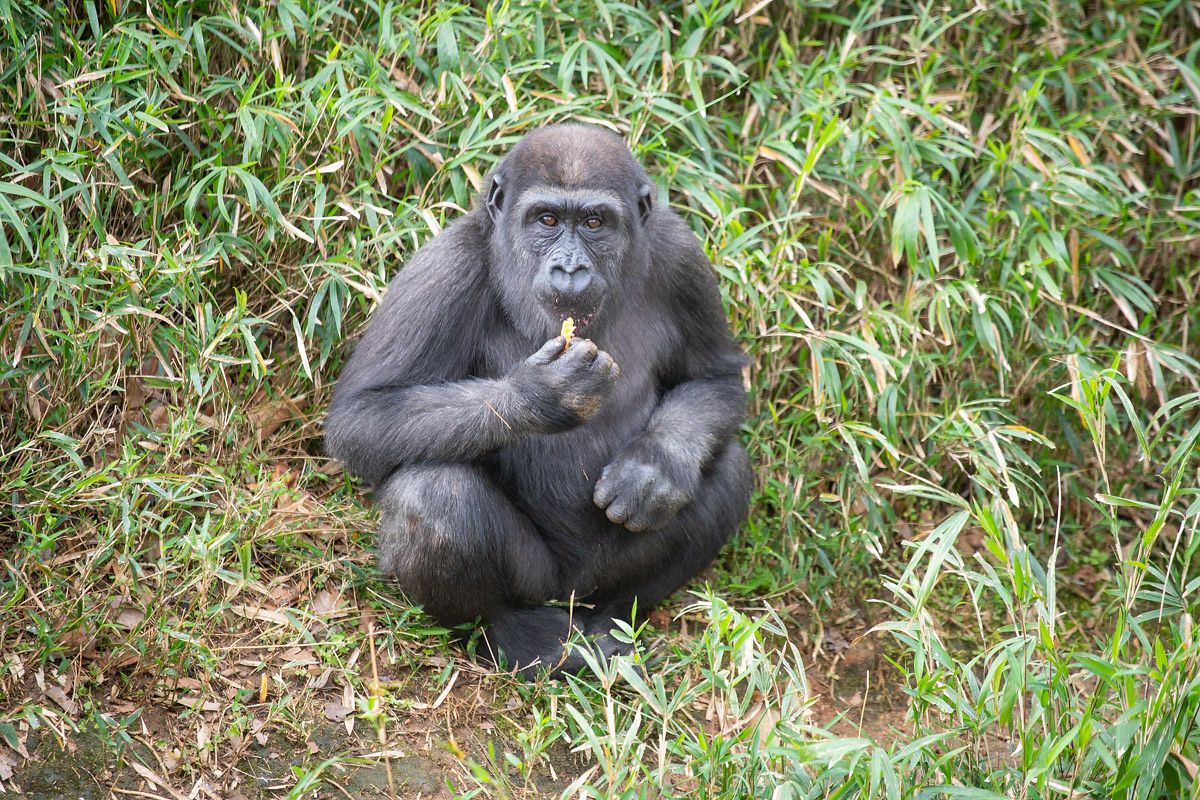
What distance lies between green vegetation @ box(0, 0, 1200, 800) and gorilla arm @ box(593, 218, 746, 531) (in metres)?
0.35

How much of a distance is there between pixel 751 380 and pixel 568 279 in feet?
5.10

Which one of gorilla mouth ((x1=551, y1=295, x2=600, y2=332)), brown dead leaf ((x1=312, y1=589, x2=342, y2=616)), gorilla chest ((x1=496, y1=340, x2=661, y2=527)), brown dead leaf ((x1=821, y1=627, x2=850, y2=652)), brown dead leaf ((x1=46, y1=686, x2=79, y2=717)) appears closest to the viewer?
brown dead leaf ((x1=46, y1=686, x2=79, y2=717))

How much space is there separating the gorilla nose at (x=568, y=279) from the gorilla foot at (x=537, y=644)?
122 cm

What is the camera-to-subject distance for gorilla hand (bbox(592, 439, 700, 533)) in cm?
444

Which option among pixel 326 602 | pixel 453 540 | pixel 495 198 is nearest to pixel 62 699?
pixel 326 602

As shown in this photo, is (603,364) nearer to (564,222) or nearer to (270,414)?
(564,222)

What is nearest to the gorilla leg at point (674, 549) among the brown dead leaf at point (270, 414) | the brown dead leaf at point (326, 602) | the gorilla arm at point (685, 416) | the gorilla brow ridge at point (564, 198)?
the gorilla arm at point (685, 416)

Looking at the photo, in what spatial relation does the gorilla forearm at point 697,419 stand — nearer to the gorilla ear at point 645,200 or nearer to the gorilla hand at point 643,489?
the gorilla hand at point 643,489

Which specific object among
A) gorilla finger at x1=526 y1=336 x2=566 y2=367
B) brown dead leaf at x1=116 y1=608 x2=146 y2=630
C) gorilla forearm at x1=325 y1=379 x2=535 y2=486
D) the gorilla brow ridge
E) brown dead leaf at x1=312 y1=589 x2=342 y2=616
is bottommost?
brown dead leaf at x1=312 y1=589 x2=342 y2=616

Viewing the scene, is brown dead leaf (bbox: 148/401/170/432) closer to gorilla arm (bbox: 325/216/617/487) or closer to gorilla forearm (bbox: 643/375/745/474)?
gorilla arm (bbox: 325/216/617/487)

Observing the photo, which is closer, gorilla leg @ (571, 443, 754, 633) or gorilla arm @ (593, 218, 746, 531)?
gorilla arm @ (593, 218, 746, 531)

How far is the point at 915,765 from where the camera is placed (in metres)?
3.51

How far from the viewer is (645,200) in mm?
4598

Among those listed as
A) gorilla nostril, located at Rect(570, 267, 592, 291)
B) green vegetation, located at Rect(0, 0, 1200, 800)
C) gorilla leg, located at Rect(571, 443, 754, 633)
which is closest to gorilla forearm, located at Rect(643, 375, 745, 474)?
gorilla leg, located at Rect(571, 443, 754, 633)
